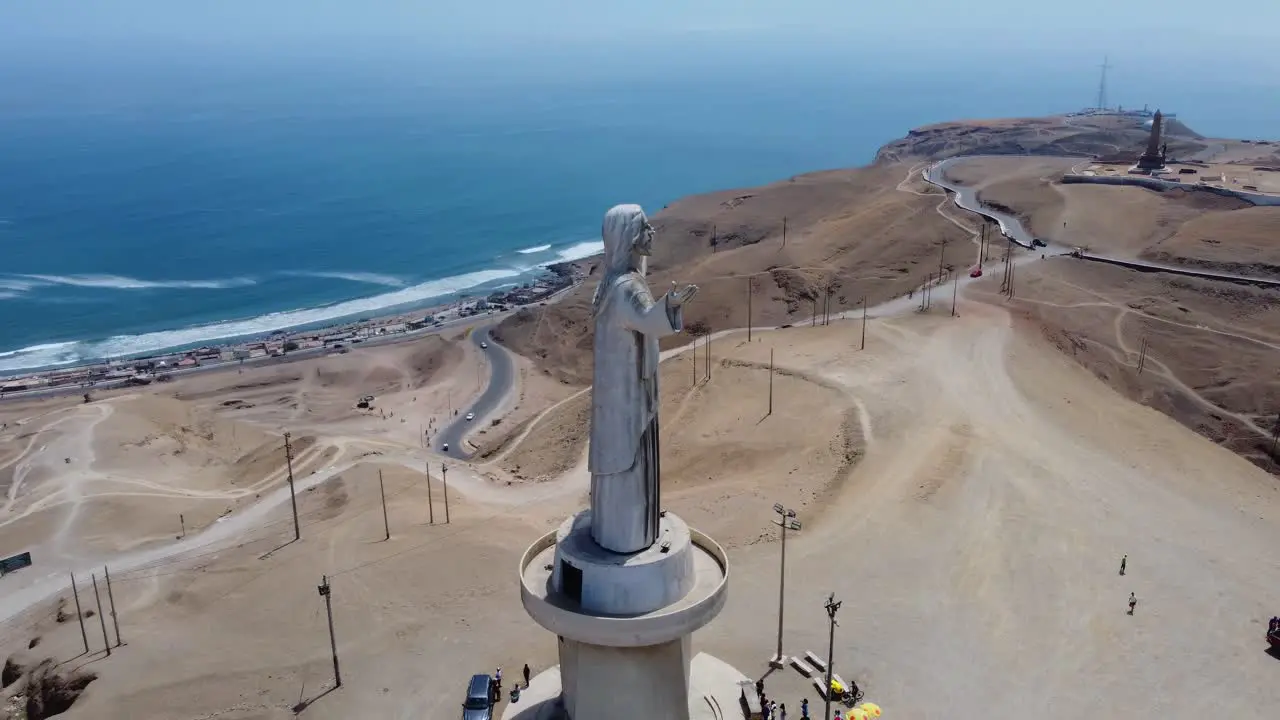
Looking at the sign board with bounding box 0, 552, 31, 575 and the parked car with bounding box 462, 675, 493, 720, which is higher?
the parked car with bounding box 462, 675, 493, 720

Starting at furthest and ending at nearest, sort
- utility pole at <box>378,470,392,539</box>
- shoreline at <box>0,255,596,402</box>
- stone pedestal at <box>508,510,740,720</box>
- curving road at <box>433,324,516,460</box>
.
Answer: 1. shoreline at <box>0,255,596,402</box>
2. curving road at <box>433,324,516,460</box>
3. utility pole at <box>378,470,392,539</box>
4. stone pedestal at <box>508,510,740,720</box>

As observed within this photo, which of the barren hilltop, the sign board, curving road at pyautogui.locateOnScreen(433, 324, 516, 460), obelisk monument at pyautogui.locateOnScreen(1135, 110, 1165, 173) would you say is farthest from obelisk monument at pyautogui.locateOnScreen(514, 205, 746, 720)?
obelisk monument at pyautogui.locateOnScreen(1135, 110, 1165, 173)

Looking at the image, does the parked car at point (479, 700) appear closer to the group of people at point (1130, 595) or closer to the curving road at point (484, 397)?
the group of people at point (1130, 595)

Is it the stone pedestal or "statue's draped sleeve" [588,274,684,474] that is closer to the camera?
"statue's draped sleeve" [588,274,684,474]

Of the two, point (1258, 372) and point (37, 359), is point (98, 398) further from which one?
point (1258, 372)

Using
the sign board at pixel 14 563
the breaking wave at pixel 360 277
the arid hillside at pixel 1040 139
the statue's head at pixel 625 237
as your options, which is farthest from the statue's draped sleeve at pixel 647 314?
the arid hillside at pixel 1040 139

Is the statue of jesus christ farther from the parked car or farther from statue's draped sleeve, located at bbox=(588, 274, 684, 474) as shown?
the parked car
